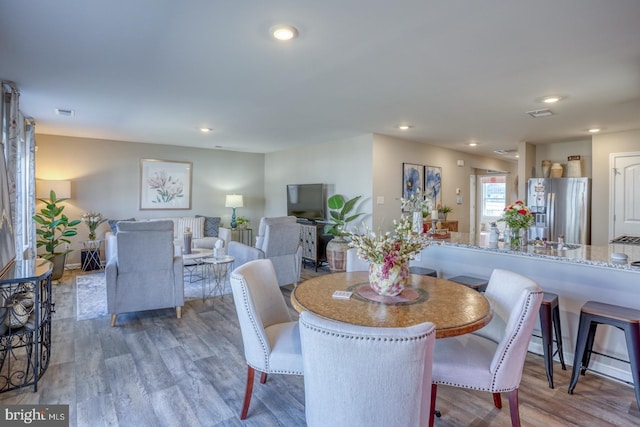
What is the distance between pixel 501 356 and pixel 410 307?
0.47 m

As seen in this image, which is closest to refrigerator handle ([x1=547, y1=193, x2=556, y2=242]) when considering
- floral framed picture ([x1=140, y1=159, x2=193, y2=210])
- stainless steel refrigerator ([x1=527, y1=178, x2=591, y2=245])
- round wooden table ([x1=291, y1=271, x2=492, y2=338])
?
stainless steel refrigerator ([x1=527, y1=178, x2=591, y2=245])

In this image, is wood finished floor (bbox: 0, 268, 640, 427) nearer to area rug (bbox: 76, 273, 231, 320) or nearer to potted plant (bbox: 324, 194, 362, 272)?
area rug (bbox: 76, 273, 231, 320)

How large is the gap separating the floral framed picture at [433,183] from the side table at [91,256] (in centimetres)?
612

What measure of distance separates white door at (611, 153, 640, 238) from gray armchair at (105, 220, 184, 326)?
6.22m

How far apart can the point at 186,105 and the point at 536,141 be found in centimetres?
587

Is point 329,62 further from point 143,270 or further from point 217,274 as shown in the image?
point 217,274

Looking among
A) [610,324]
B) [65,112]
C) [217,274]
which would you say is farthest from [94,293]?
[610,324]

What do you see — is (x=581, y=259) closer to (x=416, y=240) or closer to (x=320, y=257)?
(x=416, y=240)

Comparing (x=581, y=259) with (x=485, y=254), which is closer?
(x=581, y=259)

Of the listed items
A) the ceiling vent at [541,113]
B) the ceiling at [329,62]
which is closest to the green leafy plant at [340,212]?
the ceiling at [329,62]

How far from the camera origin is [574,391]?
229 centimetres

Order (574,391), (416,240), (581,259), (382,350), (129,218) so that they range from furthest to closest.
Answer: (129,218), (581,259), (574,391), (416,240), (382,350)

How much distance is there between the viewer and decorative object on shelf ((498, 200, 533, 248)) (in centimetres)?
309

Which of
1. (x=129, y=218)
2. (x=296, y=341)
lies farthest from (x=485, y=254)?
(x=129, y=218)
